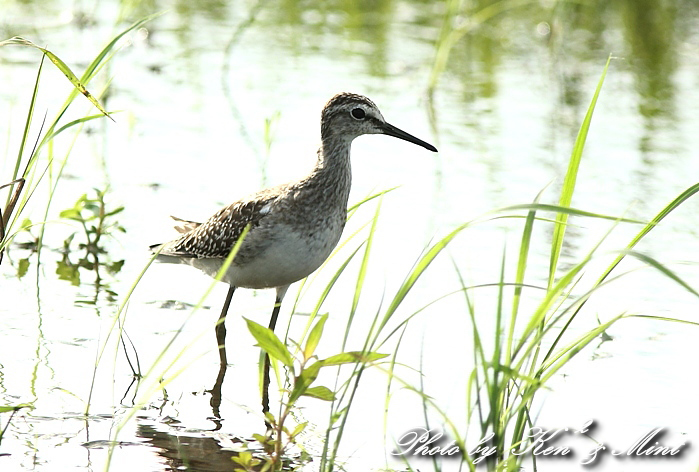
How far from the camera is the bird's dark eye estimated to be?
24.4 ft

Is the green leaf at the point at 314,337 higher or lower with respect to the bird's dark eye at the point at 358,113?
lower

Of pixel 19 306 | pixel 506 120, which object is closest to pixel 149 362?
pixel 19 306

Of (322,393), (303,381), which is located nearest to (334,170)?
(322,393)

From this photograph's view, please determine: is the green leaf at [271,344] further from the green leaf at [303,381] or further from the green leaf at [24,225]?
the green leaf at [24,225]

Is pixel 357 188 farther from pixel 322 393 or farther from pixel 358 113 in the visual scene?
pixel 322 393

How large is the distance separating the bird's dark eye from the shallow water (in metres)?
1.02

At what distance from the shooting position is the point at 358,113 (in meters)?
7.44

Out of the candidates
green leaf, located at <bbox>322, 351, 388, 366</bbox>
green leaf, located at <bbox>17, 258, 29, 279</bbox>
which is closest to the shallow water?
green leaf, located at <bbox>17, 258, 29, 279</bbox>

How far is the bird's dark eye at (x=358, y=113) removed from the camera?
7426 millimetres

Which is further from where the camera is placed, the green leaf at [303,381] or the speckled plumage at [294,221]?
the speckled plumage at [294,221]

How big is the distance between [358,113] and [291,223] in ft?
3.46

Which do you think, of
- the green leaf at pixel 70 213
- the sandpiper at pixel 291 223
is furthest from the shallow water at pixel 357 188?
the green leaf at pixel 70 213

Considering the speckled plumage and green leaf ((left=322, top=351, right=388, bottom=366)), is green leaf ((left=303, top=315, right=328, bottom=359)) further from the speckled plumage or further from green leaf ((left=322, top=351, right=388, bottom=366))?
the speckled plumage

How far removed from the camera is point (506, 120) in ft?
43.5
